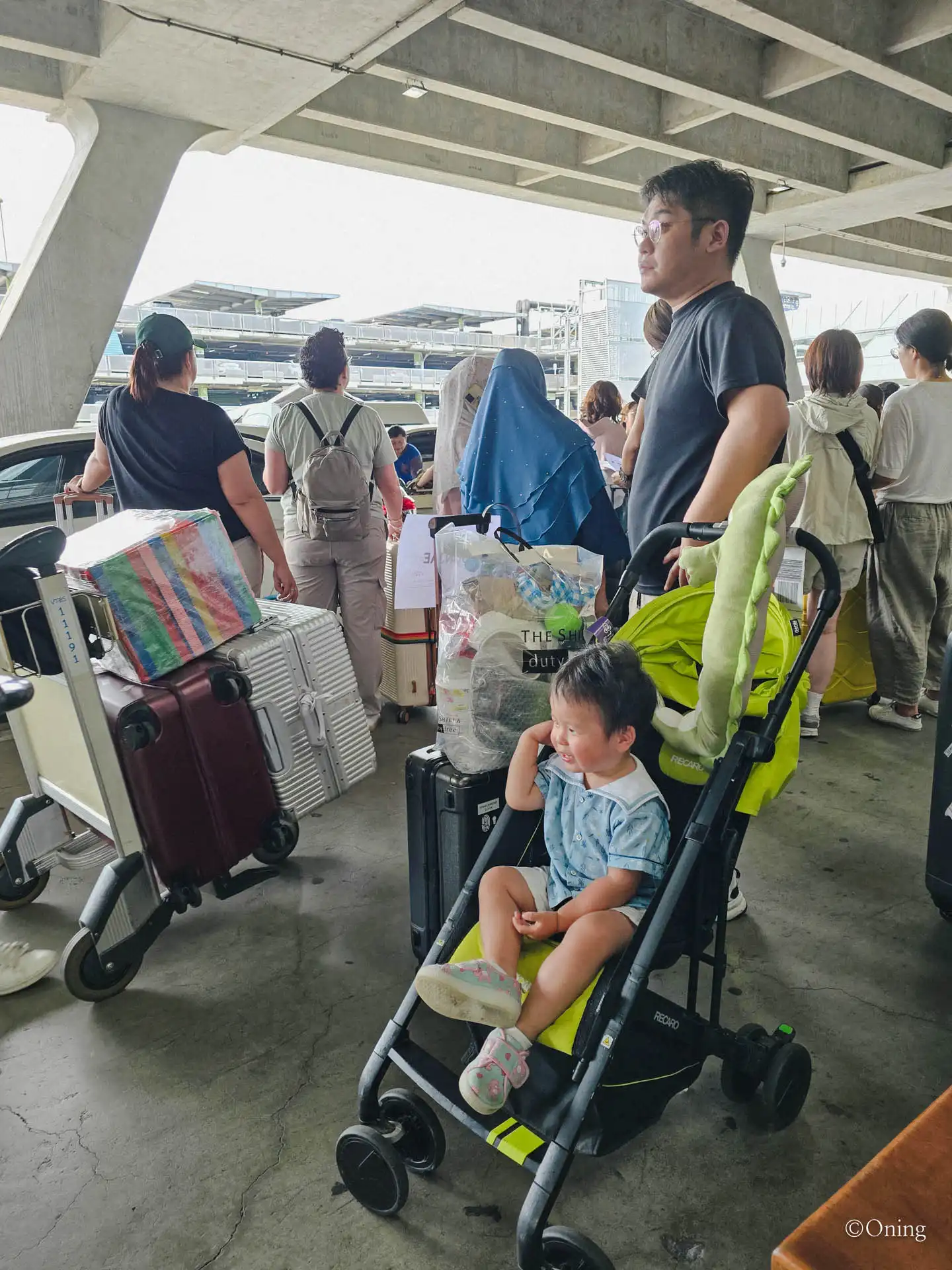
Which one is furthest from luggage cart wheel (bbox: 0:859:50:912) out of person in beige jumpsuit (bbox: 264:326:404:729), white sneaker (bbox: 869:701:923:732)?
white sneaker (bbox: 869:701:923:732)

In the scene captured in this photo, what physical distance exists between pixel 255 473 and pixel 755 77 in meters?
4.72

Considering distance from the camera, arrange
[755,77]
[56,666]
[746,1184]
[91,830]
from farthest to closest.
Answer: [755,77]
[91,830]
[56,666]
[746,1184]

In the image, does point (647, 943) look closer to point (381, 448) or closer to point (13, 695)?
point (13, 695)

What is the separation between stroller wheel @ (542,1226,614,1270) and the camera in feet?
4.07

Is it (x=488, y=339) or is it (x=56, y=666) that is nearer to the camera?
(x=56, y=666)

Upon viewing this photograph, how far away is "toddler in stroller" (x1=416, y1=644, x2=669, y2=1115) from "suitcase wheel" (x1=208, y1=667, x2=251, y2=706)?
32.5 inches

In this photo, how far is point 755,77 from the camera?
6.12 meters

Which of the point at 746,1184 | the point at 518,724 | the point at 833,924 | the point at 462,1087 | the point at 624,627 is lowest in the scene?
the point at 833,924

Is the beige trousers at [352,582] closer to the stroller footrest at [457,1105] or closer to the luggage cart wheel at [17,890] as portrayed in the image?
the luggage cart wheel at [17,890]

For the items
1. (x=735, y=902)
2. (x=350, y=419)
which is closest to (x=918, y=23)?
(x=350, y=419)

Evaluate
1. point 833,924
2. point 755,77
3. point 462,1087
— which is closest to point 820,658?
point 833,924

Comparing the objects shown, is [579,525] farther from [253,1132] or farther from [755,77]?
[755,77]

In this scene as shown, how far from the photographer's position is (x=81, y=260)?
5965mm

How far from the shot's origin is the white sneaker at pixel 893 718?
3.79 m
